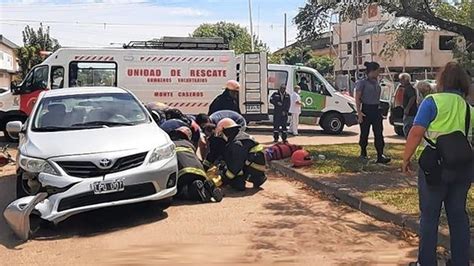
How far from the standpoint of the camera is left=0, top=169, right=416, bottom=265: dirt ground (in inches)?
238

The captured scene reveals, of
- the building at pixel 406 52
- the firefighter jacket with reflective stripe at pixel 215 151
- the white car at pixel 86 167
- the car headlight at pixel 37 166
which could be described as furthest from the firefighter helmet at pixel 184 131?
the building at pixel 406 52

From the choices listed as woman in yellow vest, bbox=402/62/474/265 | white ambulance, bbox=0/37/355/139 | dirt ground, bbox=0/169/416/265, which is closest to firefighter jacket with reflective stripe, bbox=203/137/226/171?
dirt ground, bbox=0/169/416/265

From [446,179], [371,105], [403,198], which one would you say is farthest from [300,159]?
[446,179]

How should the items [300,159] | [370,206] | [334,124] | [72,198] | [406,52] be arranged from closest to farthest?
Answer: [72,198] < [370,206] < [300,159] < [334,124] < [406,52]

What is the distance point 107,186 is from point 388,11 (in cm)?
696

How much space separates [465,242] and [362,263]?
1034mm

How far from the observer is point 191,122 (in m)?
10.5

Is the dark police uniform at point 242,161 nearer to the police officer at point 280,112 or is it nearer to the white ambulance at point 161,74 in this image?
the police officer at point 280,112

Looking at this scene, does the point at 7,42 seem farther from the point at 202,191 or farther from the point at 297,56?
the point at 202,191

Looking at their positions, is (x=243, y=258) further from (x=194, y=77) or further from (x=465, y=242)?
(x=194, y=77)

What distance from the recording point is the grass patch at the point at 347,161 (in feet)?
35.5

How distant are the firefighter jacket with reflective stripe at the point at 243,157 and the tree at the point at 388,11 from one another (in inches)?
162

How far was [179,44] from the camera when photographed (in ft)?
63.5

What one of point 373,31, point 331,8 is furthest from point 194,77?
point 373,31
